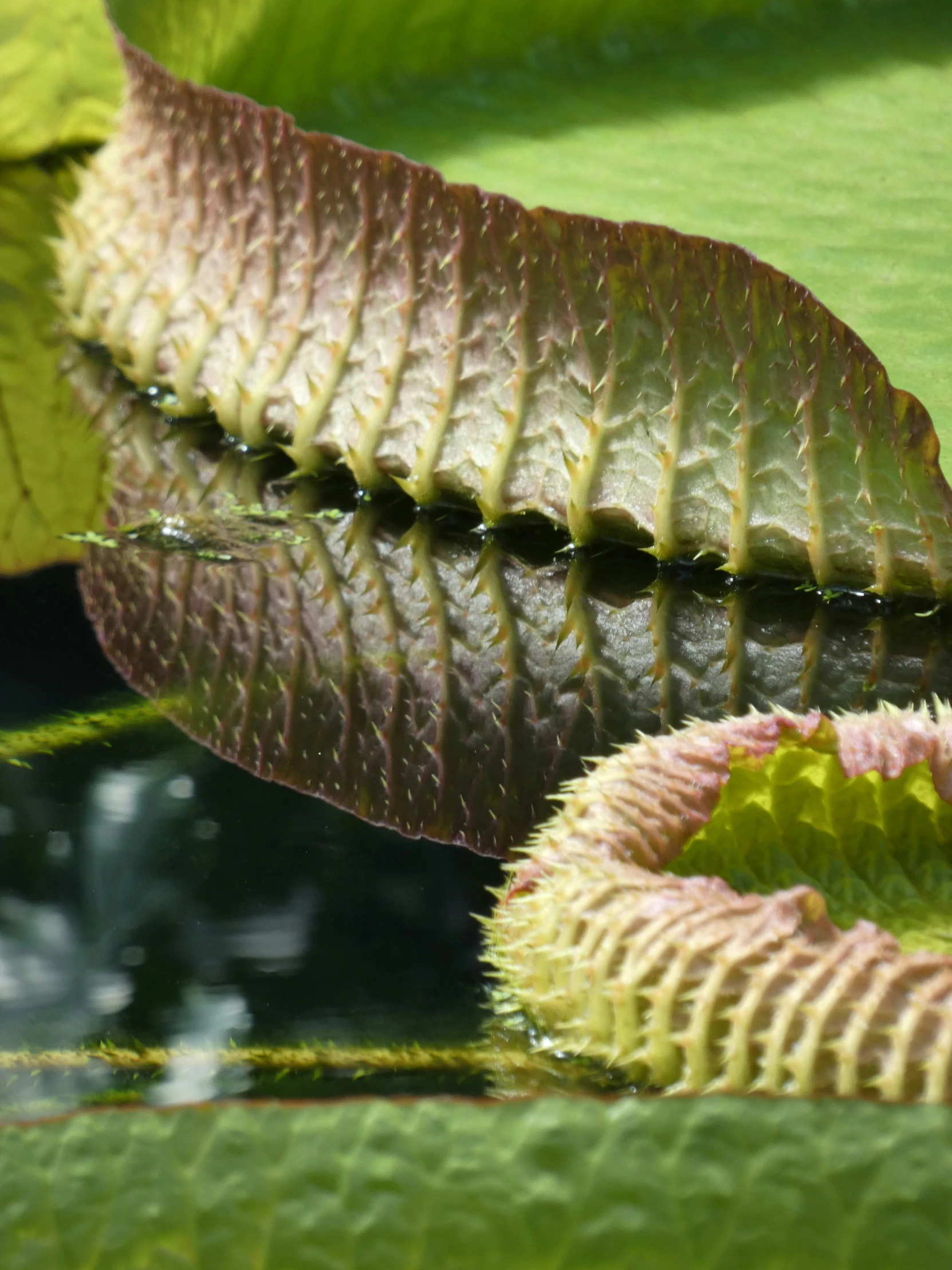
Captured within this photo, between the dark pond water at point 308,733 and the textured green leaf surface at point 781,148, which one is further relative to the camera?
the textured green leaf surface at point 781,148

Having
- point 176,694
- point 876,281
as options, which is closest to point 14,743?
point 176,694

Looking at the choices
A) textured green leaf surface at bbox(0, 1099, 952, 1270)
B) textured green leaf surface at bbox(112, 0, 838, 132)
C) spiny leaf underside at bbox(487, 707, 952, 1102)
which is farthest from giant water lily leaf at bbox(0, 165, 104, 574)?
textured green leaf surface at bbox(0, 1099, 952, 1270)

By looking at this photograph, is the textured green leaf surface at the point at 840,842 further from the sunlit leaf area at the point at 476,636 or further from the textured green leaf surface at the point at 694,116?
the textured green leaf surface at the point at 694,116

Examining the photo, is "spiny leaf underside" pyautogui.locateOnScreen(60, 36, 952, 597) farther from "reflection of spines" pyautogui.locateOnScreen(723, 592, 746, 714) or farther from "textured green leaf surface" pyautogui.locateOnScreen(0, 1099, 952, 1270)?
"textured green leaf surface" pyautogui.locateOnScreen(0, 1099, 952, 1270)

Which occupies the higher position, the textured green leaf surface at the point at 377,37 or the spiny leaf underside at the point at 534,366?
the textured green leaf surface at the point at 377,37

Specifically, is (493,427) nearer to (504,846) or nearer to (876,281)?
(876,281)

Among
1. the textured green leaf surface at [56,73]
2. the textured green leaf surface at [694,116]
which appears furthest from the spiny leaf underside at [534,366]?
the textured green leaf surface at [56,73]

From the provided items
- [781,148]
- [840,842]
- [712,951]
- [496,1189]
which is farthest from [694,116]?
[496,1189]

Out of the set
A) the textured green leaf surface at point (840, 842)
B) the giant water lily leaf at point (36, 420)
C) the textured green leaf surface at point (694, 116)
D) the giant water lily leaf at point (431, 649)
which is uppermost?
the textured green leaf surface at point (694, 116)
